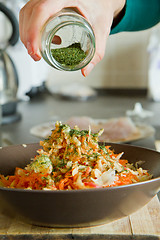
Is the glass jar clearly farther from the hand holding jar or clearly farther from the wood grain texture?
the wood grain texture

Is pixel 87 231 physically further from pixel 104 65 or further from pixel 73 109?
pixel 104 65

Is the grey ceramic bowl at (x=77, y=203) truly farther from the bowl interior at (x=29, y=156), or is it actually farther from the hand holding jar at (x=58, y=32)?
the hand holding jar at (x=58, y=32)

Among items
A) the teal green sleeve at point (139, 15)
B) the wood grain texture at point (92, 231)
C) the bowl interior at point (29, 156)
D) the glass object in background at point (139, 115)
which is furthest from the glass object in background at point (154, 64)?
the wood grain texture at point (92, 231)

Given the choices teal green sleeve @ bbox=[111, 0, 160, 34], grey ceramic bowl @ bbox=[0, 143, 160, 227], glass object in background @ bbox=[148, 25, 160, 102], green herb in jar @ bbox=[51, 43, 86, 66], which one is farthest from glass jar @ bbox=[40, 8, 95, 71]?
glass object in background @ bbox=[148, 25, 160, 102]

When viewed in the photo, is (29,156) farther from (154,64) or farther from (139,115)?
(154,64)

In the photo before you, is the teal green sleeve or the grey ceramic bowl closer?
the grey ceramic bowl

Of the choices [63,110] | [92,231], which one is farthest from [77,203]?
[63,110]

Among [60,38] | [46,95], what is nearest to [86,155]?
[60,38]
